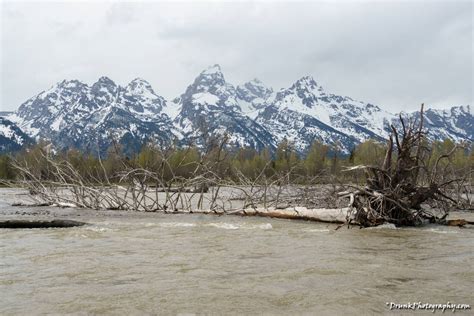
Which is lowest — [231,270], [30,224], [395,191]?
[231,270]

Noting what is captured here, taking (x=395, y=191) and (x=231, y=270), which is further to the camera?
(x=395, y=191)

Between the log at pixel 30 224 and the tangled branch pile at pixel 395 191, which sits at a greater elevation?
the tangled branch pile at pixel 395 191

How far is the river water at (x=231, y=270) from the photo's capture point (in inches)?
238

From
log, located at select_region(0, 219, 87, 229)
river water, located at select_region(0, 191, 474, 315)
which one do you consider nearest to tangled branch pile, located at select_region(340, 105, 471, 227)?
river water, located at select_region(0, 191, 474, 315)

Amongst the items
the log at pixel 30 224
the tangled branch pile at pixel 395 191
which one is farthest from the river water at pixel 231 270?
the tangled branch pile at pixel 395 191

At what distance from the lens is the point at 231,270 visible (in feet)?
26.9

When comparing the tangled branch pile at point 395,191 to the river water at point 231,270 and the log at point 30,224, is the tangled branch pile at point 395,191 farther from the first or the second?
the log at point 30,224

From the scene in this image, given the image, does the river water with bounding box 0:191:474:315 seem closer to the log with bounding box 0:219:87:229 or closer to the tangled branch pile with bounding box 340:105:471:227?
the log with bounding box 0:219:87:229

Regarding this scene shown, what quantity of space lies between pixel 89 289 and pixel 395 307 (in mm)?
4301

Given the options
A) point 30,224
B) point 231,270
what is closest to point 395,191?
point 231,270

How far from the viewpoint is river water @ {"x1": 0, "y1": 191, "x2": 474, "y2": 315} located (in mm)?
6035

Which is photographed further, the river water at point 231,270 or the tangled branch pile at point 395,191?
the tangled branch pile at point 395,191

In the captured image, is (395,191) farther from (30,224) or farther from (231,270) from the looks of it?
(30,224)

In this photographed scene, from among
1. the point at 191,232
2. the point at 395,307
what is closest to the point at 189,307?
the point at 395,307
